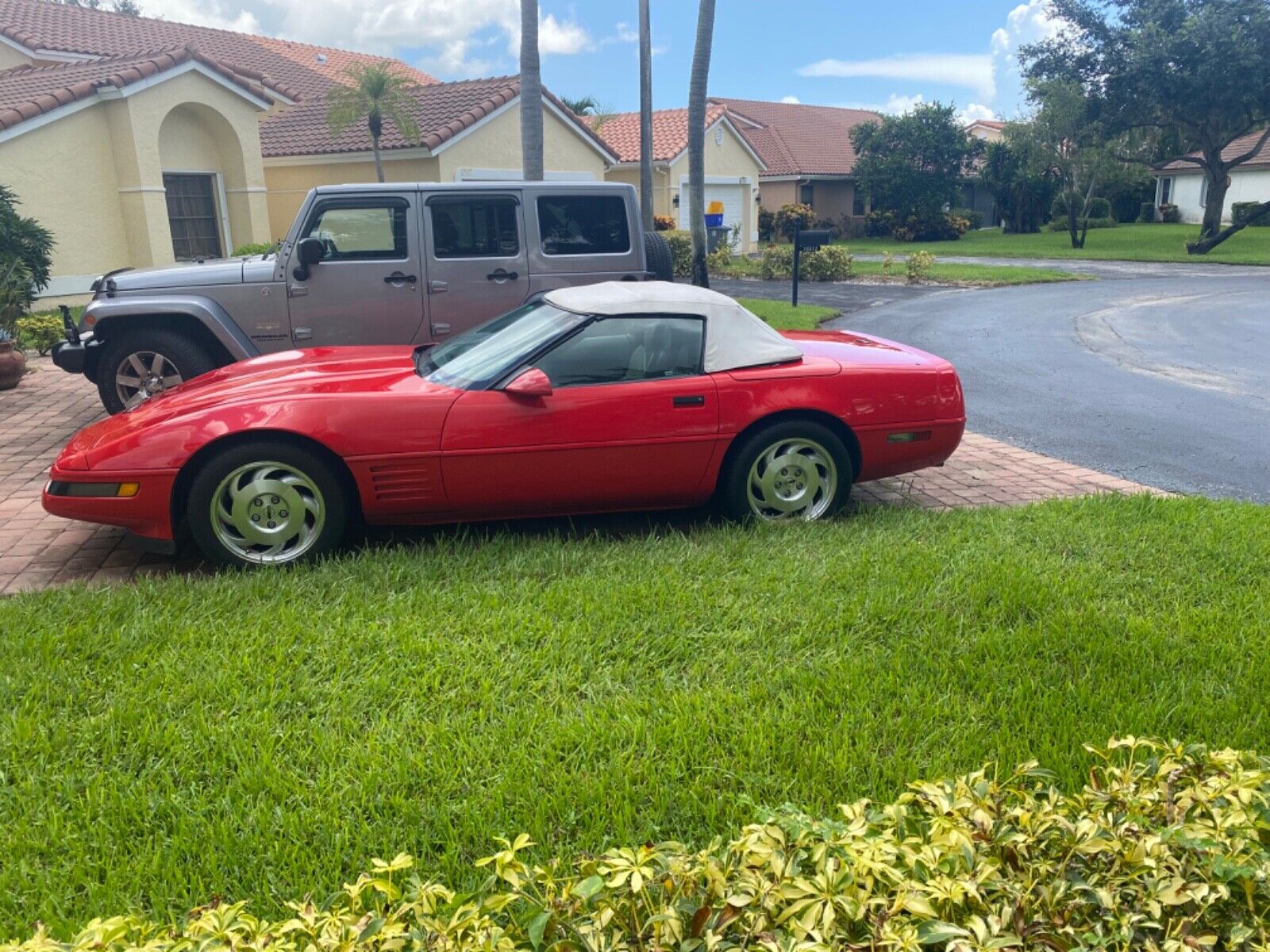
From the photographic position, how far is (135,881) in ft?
8.58

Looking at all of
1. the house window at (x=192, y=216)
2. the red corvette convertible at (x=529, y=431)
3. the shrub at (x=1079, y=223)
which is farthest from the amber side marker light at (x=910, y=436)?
the shrub at (x=1079, y=223)

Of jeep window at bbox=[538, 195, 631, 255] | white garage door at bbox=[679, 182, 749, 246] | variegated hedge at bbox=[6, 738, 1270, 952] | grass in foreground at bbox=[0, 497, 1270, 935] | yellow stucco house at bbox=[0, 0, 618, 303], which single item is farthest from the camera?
white garage door at bbox=[679, 182, 749, 246]

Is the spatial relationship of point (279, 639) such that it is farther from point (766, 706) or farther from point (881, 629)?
point (881, 629)

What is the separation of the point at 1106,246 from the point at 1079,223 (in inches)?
378

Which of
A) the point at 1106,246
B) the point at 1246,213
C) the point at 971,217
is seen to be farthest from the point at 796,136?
the point at 1246,213

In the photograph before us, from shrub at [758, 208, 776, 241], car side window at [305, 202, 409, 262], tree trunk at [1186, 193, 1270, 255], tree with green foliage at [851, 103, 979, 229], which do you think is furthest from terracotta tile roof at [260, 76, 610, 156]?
tree with green foliage at [851, 103, 979, 229]

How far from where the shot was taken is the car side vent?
487 cm

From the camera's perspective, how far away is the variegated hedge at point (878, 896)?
1935mm

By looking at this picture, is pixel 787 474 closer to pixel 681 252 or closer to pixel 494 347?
pixel 494 347

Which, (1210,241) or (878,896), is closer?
(878,896)

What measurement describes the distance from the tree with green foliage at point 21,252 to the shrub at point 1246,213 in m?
44.7

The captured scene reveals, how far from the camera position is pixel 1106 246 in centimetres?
3712

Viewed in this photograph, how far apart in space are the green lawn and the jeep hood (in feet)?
95.0

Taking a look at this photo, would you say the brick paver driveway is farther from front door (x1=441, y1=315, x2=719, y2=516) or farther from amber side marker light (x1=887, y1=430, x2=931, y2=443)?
front door (x1=441, y1=315, x2=719, y2=516)
